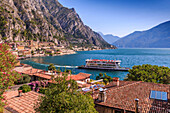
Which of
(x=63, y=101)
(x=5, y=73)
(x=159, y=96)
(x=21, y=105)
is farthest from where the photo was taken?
(x=21, y=105)

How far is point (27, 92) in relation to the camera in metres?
17.8

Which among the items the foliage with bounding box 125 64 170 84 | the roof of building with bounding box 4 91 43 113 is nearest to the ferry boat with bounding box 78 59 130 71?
the foliage with bounding box 125 64 170 84

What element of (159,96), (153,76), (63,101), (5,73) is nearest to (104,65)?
(153,76)

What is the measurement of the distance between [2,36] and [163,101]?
16982 cm

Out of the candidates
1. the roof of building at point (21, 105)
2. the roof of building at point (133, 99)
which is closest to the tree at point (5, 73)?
the roof of building at point (21, 105)

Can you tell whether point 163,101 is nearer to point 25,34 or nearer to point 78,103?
point 78,103

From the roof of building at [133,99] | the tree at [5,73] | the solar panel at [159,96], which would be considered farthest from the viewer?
the solar panel at [159,96]

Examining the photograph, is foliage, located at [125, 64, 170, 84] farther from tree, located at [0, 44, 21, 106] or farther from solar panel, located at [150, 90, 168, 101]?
tree, located at [0, 44, 21, 106]

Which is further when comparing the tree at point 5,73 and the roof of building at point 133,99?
the tree at point 5,73

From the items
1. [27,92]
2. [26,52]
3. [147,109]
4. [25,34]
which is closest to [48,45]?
[25,34]

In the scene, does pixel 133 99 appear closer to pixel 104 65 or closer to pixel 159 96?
pixel 159 96

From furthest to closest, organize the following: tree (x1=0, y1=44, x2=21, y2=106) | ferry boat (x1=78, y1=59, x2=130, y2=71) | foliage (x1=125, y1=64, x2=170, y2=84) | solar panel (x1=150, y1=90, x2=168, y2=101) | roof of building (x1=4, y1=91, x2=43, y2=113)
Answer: ferry boat (x1=78, y1=59, x2=130, y2=71), foliage (x1=125, y1=64, x2=170, y2=84), roof of building (x1=4, y1=91, x2=43, y2=113), solar panel (x1=150, y1=90, x2=168, y2=101), tree (x1=0, y1=44, x2=21, y2=106)

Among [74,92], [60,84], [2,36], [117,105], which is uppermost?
[2,36]

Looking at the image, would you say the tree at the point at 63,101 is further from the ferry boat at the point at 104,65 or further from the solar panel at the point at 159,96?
the ferry boat at the point at 104,65
